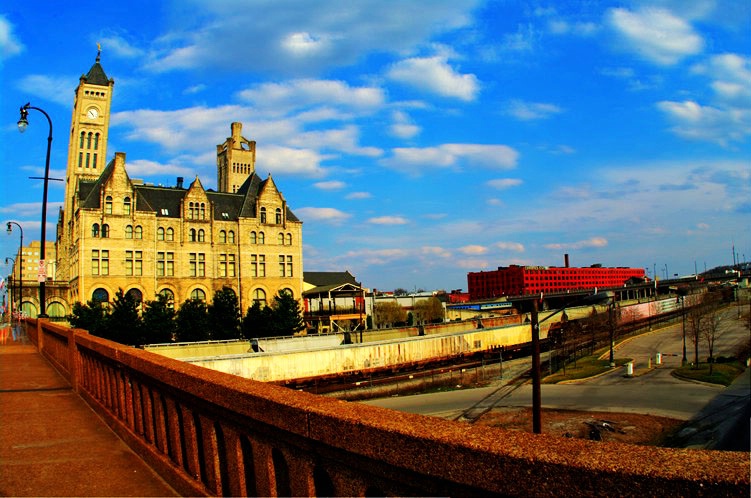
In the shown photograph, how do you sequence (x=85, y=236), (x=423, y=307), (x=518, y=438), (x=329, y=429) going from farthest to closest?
(x=423, y=307) < (x=85, y=236) < (x=329, y=429) < (x=518, y=438)

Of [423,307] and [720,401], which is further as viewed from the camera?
[423,307]

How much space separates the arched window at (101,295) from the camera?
2466 inches

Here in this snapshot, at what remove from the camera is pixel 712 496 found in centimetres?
205

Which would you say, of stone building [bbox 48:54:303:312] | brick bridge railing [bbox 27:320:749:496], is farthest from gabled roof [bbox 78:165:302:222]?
brick bridge railing [bbox 27:320:749:496]

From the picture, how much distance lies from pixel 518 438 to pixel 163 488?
466cm

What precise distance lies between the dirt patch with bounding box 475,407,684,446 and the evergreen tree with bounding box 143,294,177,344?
3509 centimetres

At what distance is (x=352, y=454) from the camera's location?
3.37 meters

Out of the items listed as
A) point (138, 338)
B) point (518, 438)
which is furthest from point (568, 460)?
point (138, 338)

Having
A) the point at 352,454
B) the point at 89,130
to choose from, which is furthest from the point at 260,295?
the point at 352,454

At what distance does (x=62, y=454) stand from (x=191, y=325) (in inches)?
2036

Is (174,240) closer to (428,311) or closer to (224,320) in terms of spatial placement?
(224,320)

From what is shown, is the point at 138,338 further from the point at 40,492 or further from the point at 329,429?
the point at 329,429

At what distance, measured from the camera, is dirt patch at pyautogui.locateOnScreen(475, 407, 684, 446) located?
89.6 ft

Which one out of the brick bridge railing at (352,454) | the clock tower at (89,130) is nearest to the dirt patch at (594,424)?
the brick bridge railing at (352,454)
